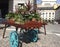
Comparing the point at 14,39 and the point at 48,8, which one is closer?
the point at 14,39

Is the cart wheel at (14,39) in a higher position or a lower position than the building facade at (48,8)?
higher

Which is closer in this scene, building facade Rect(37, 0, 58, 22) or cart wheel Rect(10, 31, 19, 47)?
cart wheel Rect(10, 31, 19, 47)

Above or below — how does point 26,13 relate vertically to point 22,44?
above

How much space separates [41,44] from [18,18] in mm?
1524

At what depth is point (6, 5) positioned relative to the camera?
3406 centimetres

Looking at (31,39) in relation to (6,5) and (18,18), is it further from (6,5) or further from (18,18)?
(6,5)

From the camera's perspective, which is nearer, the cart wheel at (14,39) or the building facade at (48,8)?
the cart wheel at (14,39)

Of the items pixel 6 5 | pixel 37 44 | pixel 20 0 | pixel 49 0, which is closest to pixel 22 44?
pixel 37 44

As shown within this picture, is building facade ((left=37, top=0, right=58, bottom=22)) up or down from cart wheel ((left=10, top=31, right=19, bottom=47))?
down

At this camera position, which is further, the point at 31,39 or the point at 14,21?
the point at 31,39

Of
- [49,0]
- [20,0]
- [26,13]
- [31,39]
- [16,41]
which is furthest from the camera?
[49,0]

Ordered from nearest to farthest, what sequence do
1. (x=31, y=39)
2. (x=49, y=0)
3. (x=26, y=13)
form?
(x=26, y=13), (x=31, y=39), (x=49, y=0)

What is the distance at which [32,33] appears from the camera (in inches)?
404

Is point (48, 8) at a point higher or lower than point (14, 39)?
lower
